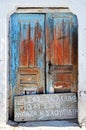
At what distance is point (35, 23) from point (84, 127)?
233 cm

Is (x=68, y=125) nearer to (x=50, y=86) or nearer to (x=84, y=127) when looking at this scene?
(x=84, y=127)

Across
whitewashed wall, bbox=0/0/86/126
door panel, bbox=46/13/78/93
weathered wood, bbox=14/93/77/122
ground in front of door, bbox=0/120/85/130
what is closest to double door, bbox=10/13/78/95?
door panel, bbox=46/13/78/93

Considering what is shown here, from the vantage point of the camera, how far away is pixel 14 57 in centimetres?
681

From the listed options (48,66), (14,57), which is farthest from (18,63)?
(48,66)

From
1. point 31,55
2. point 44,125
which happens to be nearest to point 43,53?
point 31,55

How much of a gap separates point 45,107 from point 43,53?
1.13 meters

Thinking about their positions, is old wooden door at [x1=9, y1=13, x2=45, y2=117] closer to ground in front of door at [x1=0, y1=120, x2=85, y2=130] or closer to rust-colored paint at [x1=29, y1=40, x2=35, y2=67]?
rust-colored paint at [x1=29, y1=40, x2=35, y2=67]

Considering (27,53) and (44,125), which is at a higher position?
(27,53)

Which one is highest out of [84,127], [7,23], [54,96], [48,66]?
[7,23]

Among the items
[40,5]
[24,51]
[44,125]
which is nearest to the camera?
[40,5]

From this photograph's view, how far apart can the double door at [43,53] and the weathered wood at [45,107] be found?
14 centimetres

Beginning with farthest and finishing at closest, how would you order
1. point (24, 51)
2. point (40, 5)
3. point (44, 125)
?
1. point (24, 51)
2. point (44, 125)
3. point (40, 5)

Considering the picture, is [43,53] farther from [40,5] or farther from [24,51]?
[40,5]

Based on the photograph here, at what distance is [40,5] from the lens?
6.47 m
